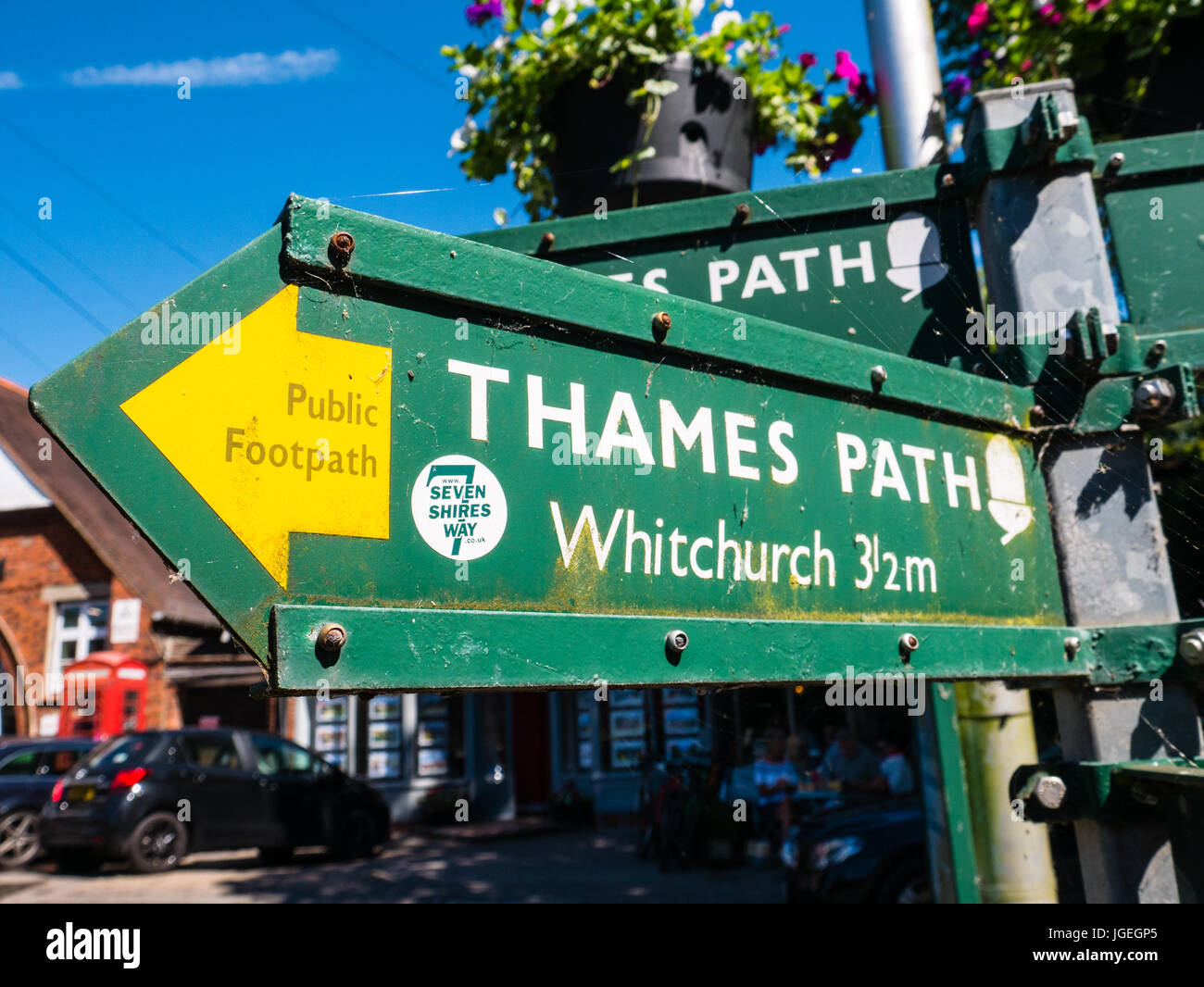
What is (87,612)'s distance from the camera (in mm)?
17469

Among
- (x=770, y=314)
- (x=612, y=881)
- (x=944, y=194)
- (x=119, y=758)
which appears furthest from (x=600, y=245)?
(x=119, y=758)

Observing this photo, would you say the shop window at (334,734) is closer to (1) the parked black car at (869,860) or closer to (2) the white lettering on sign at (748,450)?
(1) the parked black car at (869,860)

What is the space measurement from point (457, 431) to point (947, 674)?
3.03ft

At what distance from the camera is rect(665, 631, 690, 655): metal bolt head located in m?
1.35

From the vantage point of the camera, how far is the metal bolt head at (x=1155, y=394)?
6.04ft

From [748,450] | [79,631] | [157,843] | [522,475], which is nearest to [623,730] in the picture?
[157,843]

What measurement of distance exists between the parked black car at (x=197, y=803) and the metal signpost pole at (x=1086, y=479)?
35.3ft

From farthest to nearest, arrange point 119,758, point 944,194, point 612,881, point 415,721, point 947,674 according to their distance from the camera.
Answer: point 415,721, point 119,758, point 612,881, point 944,194, point 947,674

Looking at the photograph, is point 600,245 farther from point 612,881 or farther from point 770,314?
point 612,881

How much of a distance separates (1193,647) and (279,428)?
1.58 meters

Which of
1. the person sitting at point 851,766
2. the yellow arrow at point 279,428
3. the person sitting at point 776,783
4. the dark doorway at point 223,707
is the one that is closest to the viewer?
the yellow arrow at point 279,428

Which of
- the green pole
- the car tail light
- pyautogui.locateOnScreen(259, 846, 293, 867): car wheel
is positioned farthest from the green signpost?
pyautogui.locateOnScreen(259, 846, 293, 867): car wheel

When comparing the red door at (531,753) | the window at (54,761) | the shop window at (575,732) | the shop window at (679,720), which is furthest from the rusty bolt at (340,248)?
the red door at (531,753)
